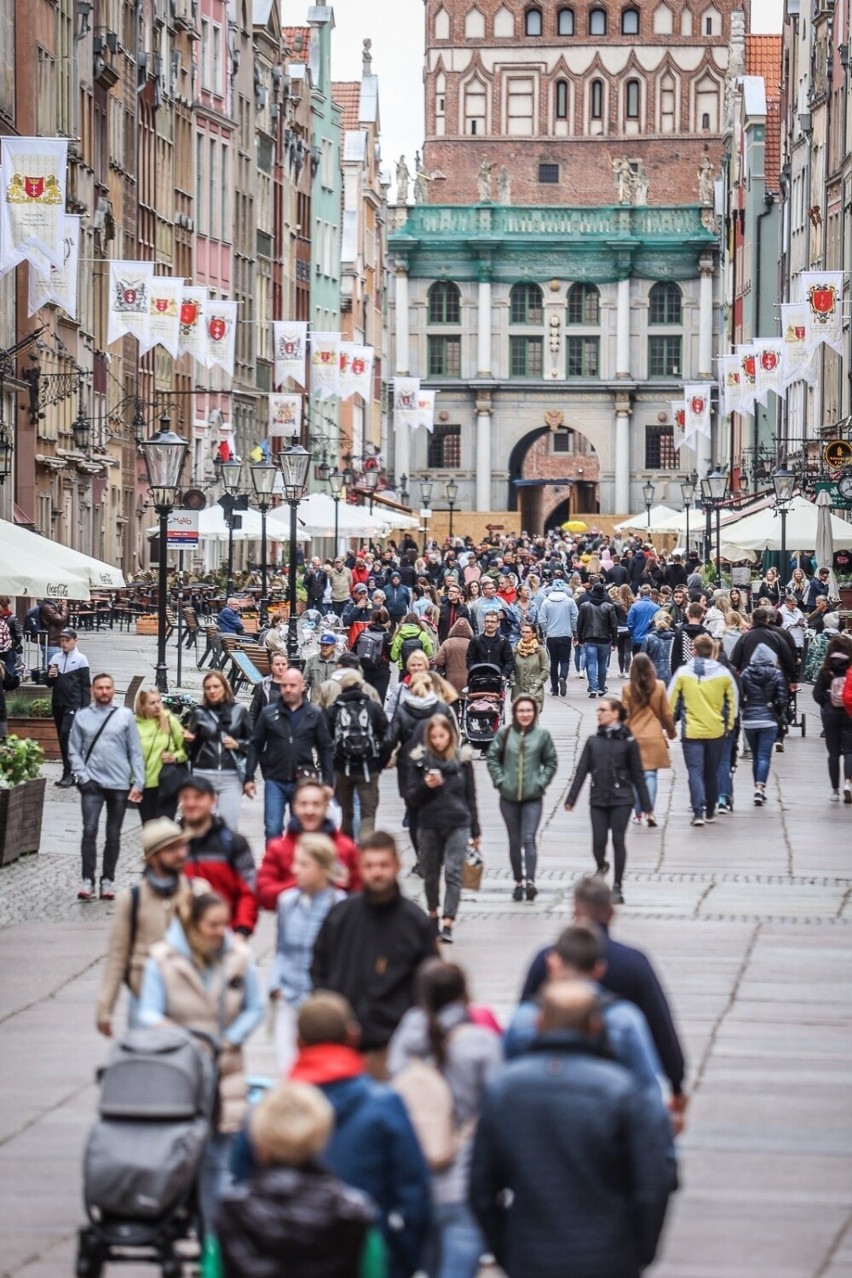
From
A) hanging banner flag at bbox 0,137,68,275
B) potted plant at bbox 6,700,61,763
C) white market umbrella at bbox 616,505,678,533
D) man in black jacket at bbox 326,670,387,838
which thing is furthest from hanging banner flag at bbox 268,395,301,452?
man in black jacket at bbox 326,670,387,838

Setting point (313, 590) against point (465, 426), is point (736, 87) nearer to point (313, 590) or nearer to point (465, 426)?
point (465, 426)

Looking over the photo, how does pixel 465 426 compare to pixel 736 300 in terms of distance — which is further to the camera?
pixel 465 426

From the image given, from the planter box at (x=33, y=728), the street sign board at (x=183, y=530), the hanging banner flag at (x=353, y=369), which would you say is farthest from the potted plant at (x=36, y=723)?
the hanging banner flag at (x=353, y=369)

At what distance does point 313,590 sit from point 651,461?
65.9 m

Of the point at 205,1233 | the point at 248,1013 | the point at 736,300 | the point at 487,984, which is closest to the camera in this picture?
the point at 205,1233

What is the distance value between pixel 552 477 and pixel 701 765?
4009 inches

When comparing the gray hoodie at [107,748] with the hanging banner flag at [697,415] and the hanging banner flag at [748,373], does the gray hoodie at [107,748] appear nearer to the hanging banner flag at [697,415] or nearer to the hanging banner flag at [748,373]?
the hanging banner flag at [748,373]

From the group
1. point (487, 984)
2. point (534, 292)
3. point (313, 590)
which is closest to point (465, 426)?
point (534, 292)

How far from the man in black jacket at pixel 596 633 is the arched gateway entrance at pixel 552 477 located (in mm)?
71354

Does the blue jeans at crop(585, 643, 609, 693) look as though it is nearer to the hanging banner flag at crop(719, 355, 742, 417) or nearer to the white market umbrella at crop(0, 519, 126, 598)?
the white market umbrella at crop(0, 519, 126, 598)

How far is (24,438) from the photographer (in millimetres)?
48094

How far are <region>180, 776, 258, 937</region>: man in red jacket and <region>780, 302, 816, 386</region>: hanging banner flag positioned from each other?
137 ft

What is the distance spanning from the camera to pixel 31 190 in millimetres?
35938

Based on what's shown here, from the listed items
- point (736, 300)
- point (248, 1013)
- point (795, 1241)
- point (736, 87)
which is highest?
point (736, 87)
